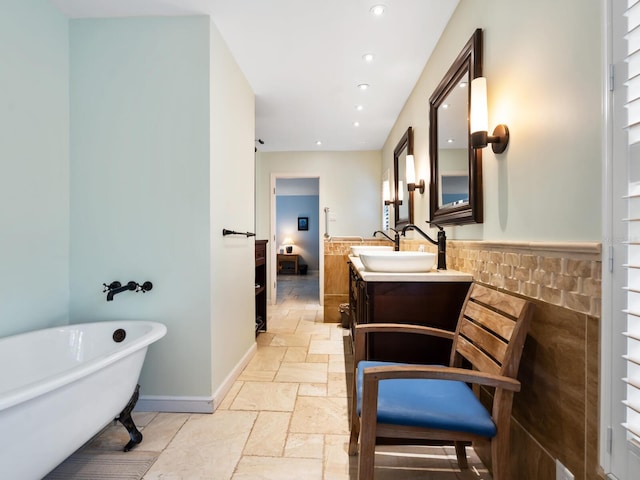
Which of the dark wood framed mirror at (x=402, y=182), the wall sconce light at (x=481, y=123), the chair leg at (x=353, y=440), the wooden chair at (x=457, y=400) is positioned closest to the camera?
the wooden chair at (x=457, y=400)

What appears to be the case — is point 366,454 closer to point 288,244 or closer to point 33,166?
point 33,166

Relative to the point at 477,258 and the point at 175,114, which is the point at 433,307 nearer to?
the point at 477,258

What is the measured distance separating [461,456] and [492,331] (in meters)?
0.68

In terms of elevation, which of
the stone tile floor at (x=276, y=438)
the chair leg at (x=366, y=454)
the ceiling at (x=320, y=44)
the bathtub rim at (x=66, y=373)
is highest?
the ceiling at (x=320, y=44)

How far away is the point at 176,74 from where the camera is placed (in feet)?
6.78

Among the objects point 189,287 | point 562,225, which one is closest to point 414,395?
point 562,225

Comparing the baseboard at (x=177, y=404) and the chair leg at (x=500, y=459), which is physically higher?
the chair leg at (x=500, y=459)

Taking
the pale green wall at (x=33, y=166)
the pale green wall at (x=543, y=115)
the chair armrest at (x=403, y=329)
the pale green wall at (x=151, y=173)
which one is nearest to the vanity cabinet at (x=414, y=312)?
the chair armrest at (x=403, y=329)

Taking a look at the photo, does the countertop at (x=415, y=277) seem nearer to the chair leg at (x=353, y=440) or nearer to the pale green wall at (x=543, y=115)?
the pale green wall at (x=543, y=115)

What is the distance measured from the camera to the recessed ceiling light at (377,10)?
193 cm

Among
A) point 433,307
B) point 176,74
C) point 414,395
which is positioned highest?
point 176,74

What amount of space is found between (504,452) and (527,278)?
0.62 m

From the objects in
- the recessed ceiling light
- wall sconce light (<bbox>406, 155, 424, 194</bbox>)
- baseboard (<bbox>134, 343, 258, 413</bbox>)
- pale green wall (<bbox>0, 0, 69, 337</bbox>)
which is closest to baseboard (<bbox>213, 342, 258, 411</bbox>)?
baseboard (<bbox>134, 343, 258, 413</bbox>)

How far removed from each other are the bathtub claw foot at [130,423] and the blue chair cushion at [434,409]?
4.22ft
